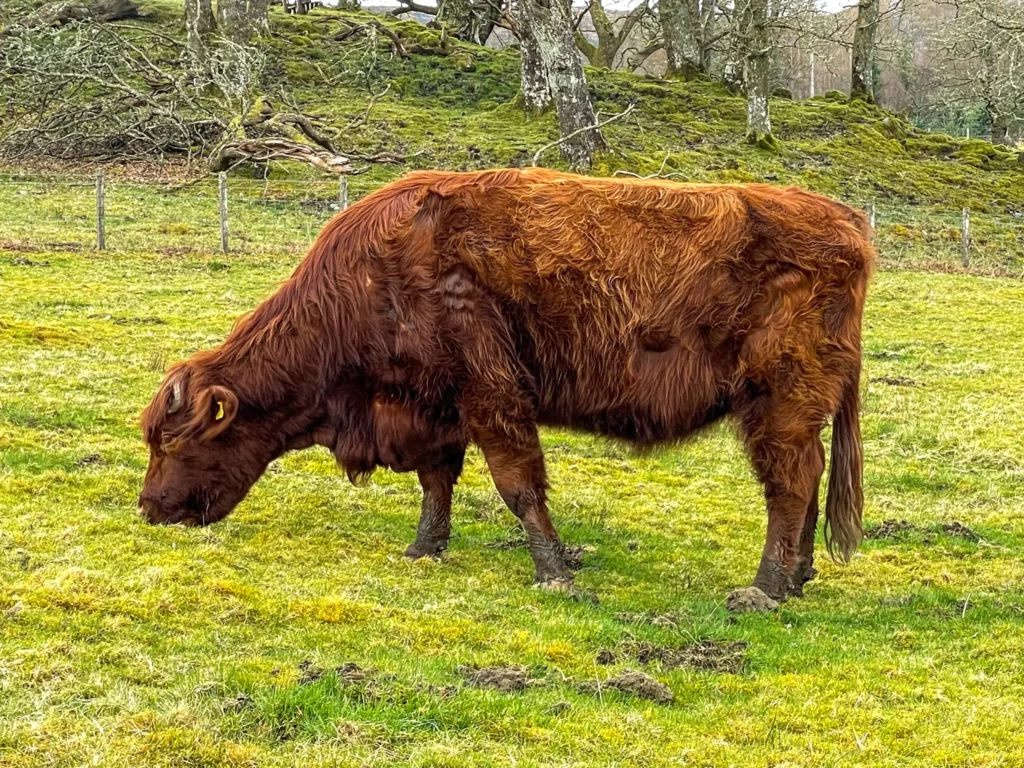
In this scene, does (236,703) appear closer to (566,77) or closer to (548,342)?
(548,342)

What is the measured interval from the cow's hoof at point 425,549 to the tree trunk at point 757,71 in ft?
85.4

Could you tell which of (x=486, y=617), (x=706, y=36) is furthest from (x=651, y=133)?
(x=486, y=617)

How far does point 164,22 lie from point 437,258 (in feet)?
121

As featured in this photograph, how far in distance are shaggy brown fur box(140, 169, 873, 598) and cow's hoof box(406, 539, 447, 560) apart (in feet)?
2.08

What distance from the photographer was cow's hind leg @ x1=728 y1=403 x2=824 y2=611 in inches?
263

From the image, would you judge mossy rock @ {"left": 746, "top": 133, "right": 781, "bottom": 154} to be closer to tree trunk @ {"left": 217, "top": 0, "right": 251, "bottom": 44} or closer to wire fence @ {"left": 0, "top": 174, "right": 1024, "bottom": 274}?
wire fence @ {"left": 0, "top": 174, "right": 1024, "bottom": 274}

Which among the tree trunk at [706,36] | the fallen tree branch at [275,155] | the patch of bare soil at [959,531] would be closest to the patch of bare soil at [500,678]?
the patch of bare soil at [959,531]

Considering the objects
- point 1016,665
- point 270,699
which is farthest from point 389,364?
point 1016,665

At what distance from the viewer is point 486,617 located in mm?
6082

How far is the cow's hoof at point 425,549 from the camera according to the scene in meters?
7.29

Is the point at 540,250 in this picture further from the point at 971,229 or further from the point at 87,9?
the point at 87,9

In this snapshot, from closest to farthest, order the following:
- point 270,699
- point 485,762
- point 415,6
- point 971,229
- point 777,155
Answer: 1. point 485,762
2. point 270,699
3. point 971,229
4. point 777,155
5. point 415,6

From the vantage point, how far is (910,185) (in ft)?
103

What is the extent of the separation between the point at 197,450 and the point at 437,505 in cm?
156
